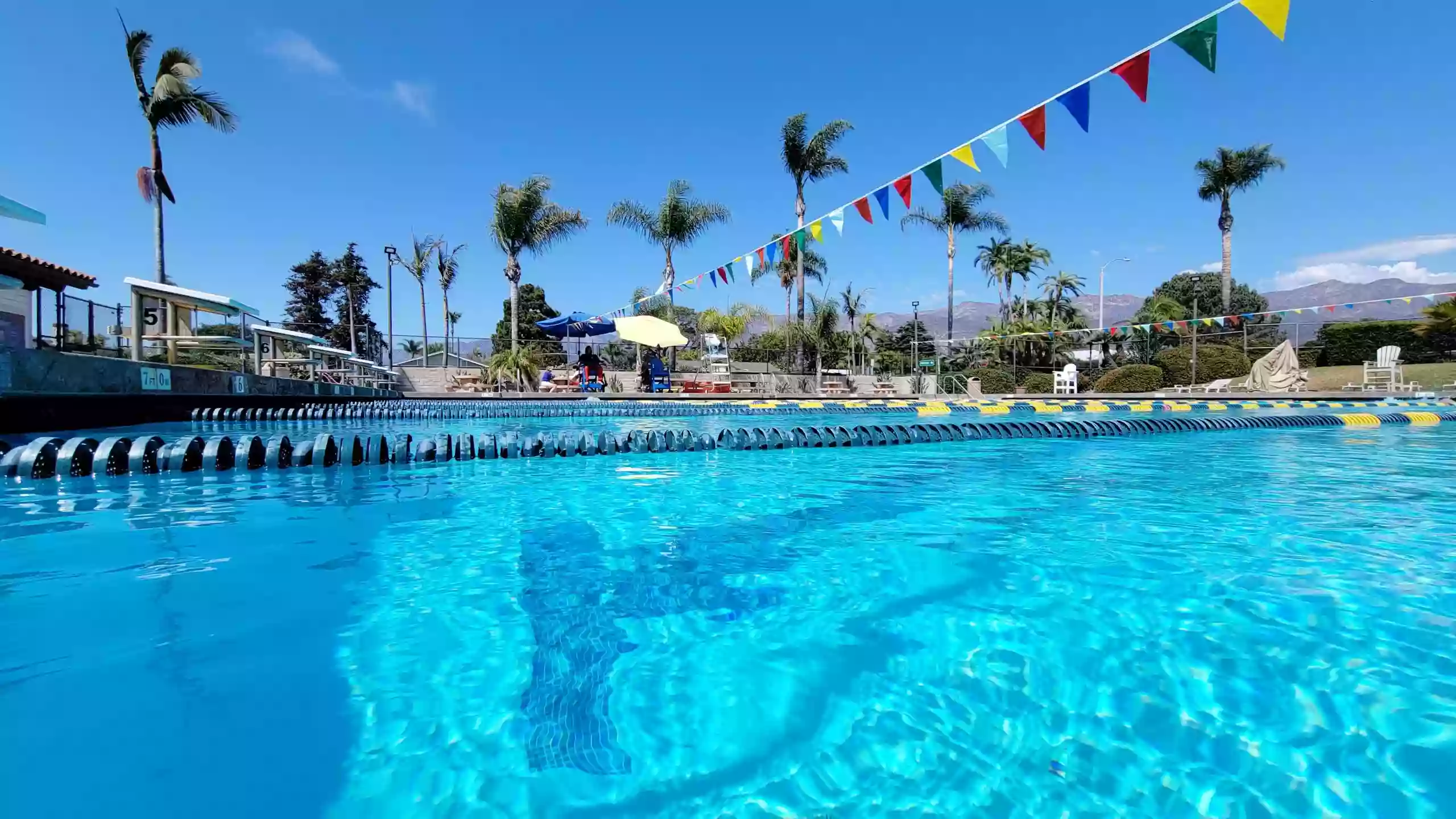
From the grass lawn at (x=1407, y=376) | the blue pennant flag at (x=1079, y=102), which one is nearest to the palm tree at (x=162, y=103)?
the blue pennant flag at (x=1079, y=102)

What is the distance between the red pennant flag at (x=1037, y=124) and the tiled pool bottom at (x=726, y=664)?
15.0 feet

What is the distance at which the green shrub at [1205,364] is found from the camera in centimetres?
2577

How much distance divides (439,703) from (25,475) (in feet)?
18.7

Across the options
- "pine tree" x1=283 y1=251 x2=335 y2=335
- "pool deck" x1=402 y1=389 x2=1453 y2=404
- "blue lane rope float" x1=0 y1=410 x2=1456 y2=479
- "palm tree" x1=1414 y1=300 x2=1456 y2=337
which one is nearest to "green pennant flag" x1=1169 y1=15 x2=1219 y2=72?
"blue lane rope float" x1=0 y1=410 x2=1456 y2=479

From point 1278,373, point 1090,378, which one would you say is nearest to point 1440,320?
point 1278,373

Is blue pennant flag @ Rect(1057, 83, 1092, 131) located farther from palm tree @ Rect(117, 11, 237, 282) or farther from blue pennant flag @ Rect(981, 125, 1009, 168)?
palm tree @ Rect(117, 11, 237, 282)

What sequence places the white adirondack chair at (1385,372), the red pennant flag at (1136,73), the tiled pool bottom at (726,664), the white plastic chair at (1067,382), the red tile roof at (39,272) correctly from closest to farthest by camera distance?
the tiled pool bottom at (726,664)
the red pennant flag at (1136,73)
the red tile roof at (39,272)
the white adirondack chair at (1385,372)
the white plastic chair at (1067,382)

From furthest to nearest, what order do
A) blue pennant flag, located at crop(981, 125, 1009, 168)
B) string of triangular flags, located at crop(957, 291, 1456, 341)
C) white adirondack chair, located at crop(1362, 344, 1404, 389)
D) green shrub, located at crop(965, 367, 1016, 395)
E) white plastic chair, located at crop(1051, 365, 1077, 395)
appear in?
green shrub, located at crop(965, 367, 1016, 395) < white plastic chair, located at crop(1051, 365, 1077, 395) < white adirondack chair, located at crop(1362, 344, 1404, 389) < string of triangular flags, located at crop(957, 291, 1456, 341) < blue pennant flag, located at crop(981, 125, 1009, 168)

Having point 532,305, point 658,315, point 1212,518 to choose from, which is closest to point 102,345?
point 1212,518

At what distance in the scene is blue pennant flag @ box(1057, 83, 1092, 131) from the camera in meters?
6.36

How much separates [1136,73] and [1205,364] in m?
25.1

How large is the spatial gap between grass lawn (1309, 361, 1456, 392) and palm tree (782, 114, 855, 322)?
18111 millimetres

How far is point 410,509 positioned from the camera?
14.0 ft

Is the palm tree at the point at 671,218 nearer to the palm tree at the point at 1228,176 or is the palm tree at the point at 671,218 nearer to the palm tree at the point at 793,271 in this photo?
the palm tree at the point at 793,271
